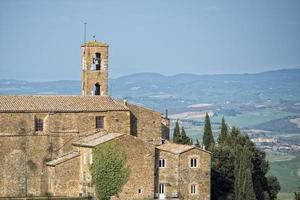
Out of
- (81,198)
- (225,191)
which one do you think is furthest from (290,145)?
(81,198)

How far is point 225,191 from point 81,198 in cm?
1293

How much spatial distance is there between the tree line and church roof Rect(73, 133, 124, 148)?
9474 mm

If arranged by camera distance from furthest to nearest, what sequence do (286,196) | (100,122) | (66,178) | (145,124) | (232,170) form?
1. (286,196)
2. (232,170)
3. (145,124)
4. (100,122)
5. (66,178)

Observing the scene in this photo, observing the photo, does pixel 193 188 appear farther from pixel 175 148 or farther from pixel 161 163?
pixel 175 148

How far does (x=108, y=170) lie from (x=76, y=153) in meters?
3.15

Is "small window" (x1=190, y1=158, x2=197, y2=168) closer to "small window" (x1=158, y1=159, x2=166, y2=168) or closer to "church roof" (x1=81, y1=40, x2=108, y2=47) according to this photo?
"small window" (x1=158, y1=159, x2=166, y2=168)

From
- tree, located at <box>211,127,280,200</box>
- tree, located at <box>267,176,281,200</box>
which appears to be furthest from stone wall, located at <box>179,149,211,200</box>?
tree, located at <box>267,176,281,200</box>

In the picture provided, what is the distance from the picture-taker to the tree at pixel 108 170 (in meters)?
56.2

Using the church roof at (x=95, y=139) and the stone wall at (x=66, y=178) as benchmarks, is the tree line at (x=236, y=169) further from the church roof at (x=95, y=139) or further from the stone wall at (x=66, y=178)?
the stone wall at (x=66, y=178)

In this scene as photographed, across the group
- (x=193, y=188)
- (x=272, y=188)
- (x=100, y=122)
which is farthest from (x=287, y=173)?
(x=193, y=188)

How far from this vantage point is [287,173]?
128500 mm

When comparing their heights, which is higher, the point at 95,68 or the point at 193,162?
the point at 95,68

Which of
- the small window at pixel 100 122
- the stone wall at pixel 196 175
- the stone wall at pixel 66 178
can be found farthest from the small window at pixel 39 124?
the stone wall at pixel 196 175

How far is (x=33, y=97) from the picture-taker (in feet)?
199
